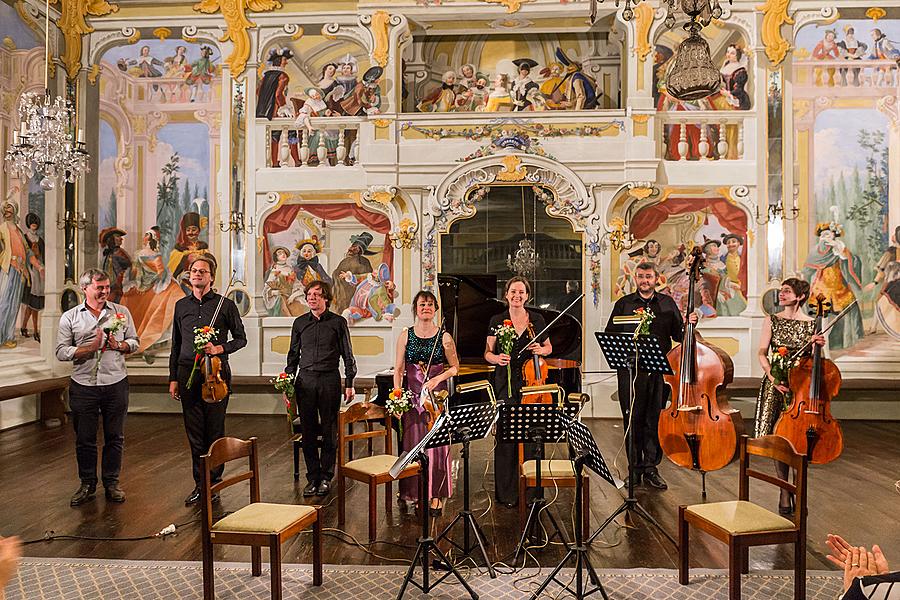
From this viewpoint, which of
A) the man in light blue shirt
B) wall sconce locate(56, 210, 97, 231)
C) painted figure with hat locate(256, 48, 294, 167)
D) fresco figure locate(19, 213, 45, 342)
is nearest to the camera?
the man in light blue shirt

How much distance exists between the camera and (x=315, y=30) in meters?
9.34

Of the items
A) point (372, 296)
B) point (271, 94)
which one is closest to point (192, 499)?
point (372, 296)

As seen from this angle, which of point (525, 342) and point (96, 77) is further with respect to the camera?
point (96, 77)

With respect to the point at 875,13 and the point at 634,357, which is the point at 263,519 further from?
the point at 875,13

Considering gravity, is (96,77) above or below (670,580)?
above

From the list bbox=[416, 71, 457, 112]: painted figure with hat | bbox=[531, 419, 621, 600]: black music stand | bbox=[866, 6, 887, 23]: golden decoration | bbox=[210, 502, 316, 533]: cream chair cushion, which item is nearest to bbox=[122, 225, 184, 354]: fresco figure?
bbox=[416, 71, 457, 112]: painted figure with hat

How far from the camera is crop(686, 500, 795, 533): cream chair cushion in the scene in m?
3.25

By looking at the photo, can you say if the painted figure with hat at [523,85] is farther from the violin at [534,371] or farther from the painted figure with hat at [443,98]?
the violin at [534,371]

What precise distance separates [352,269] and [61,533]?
17.6 feet

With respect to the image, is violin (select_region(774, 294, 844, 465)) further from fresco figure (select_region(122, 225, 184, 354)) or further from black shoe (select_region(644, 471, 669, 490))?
fresco figure (select_region(122, 225, 184, 354))

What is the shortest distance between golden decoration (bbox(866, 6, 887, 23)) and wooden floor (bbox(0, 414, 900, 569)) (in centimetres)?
550

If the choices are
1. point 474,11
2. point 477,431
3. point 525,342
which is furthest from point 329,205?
point 477,431

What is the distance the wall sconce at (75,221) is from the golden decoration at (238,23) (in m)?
2.82

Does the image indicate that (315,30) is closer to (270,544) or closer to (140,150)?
(140,150)
